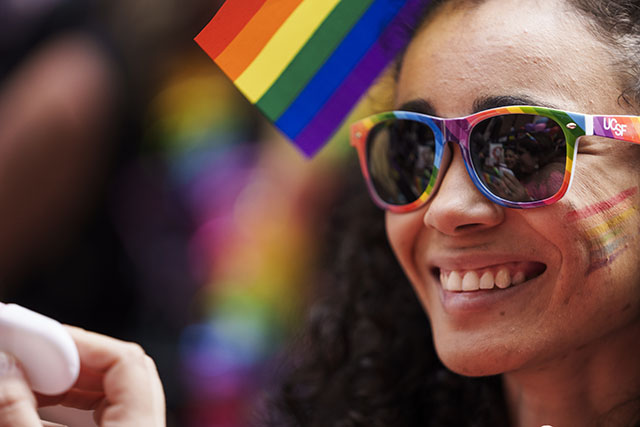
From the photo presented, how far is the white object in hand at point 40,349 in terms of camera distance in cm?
107

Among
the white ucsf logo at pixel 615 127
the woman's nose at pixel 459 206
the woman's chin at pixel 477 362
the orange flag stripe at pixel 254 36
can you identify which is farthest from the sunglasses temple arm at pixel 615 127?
the orange flag stripe at pixel 254 36

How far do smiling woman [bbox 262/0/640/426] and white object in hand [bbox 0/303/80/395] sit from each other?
76 centimetres

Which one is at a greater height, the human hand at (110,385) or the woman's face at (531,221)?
the human hand at (110,385)

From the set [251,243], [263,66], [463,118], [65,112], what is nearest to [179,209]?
[251,243]

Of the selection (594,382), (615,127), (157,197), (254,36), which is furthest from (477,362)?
(157,197)

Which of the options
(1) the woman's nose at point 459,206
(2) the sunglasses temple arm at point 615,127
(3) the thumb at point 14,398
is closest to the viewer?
(3) the thumb at point 14,398

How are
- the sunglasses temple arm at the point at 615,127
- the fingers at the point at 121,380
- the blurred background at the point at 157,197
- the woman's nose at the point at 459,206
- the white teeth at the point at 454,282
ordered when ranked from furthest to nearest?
the blurred background at the point at 157,197, the white teeth at the point at 454,282, the woman's nose at the point at 459,206, the sunglasses temple arm at the point at 615,127, the fingers at the point at 121,380

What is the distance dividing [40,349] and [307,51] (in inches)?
33.5

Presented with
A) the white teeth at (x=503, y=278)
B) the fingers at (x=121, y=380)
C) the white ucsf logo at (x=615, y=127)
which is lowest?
the white teeth at (x=503, y=278)

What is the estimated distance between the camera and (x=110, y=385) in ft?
3.79

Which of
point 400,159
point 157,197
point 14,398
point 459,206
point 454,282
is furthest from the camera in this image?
point 157,197

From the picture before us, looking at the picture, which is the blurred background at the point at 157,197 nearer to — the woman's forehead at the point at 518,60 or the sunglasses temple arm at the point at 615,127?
the woman's forehead at the point at 518,60

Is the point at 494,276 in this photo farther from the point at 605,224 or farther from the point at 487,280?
the point at 605,224

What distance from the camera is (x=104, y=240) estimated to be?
2.76 m
